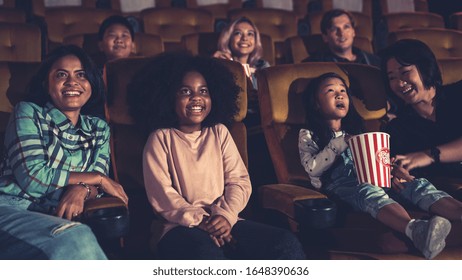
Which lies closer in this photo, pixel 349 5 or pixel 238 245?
pixel 238 245

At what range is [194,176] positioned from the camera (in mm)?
1255

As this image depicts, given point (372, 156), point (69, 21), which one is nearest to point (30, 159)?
point (372, 156)

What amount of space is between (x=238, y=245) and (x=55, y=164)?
1.47 ft

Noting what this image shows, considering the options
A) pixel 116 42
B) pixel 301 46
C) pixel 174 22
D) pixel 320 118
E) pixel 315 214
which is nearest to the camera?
pixel 315 214

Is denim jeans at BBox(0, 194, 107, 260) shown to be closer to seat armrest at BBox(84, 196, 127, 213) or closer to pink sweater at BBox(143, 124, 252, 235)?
seat armrest at BBox(84, 196, 127, 213)

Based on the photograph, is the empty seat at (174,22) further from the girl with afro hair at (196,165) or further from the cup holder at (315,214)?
the cup holder at (315,214)

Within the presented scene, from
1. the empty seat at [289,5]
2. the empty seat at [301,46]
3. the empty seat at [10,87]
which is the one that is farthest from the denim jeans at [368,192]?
the empty seat at [289,5]

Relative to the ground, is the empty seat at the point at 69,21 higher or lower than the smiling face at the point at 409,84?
higher

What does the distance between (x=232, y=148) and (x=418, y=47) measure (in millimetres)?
642

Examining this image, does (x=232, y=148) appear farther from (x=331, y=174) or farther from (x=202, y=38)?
(x=202, y=38)

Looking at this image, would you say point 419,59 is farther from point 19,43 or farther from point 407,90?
point 19,43

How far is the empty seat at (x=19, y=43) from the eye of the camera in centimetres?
213

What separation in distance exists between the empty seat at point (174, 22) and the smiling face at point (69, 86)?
155 cm

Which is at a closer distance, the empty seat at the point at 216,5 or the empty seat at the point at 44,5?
the empty seat at the point at 44,5
